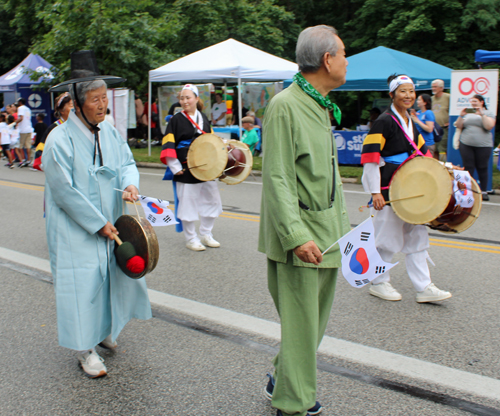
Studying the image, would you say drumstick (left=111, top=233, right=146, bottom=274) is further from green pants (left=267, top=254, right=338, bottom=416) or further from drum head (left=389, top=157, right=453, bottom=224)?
drum head (left=389, top=157, right=453, bottom=224)

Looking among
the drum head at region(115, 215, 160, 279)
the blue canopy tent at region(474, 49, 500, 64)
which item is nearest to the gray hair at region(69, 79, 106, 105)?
the drum head at region(115, 215, 160, 279)

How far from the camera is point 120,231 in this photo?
3.37m

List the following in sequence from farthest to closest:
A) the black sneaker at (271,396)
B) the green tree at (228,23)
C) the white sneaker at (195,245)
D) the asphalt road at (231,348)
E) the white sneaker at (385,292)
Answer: the green tree at (228,23)
the white sneaker at (195,245)
the white sneaker at (385,292)
the asphalt road at (231,348)
the black sneaker at (271,396)

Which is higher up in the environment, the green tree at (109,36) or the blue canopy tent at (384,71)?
the green tree at (109,36)

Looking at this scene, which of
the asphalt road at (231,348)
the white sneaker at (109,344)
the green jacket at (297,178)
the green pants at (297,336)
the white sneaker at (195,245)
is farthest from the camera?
the white sneaker at (195,245)

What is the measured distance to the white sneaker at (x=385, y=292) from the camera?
464cm

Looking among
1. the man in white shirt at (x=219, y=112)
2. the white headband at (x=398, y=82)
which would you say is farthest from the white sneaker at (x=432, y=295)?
the man in white shirt at (x=219, y=112)

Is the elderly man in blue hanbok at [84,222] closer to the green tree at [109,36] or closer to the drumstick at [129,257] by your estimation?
the drumstick at [129,257]

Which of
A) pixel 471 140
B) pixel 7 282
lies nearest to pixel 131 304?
pixel 7 282

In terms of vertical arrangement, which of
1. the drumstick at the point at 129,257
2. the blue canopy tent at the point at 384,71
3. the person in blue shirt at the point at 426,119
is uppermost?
the blue canopy tent at the point at 384,71

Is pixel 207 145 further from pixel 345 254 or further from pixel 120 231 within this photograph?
pixel 345 254

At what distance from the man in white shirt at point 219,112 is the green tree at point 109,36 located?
2598 mm

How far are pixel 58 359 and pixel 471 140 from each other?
8.27m

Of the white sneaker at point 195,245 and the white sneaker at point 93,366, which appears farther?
the white sneaker at point 195,245
